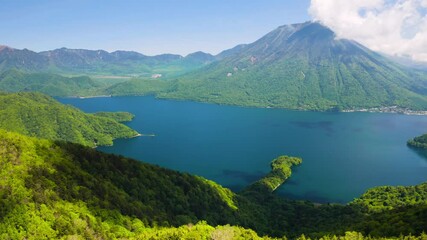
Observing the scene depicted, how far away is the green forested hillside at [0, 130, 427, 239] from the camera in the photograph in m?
53.6

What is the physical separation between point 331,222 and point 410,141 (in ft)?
452

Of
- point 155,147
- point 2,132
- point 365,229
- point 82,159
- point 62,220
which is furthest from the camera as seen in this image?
point 155,147

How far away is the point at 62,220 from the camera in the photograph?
5400cm

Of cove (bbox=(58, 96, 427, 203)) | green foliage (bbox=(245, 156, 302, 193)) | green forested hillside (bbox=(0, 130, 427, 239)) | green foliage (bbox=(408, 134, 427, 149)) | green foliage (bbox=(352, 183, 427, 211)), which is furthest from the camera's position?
green foliage (bbox=(408, 134, 427, 149))

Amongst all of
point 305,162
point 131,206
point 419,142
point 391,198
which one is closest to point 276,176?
point 305,162

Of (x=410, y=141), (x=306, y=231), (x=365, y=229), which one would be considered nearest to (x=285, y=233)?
(x=306, y=231)

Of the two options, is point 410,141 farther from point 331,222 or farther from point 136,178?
point 136,178

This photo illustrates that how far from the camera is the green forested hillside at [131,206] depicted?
53.6 metres

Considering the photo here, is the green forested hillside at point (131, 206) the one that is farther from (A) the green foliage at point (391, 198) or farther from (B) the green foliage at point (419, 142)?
(B) the green foliage at point (419, 142)

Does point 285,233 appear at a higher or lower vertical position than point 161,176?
lower

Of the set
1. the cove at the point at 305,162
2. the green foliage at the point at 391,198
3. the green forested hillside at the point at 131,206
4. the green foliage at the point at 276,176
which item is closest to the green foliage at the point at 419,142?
the cove at the point at 305,162

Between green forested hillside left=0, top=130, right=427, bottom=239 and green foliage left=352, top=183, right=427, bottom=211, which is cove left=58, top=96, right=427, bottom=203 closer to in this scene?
green foliage left=352, top=183, right=427, bottom=211

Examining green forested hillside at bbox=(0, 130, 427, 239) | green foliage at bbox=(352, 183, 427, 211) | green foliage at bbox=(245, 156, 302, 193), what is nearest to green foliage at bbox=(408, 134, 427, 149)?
green foliage at bbox=(245, 156, 302, 193)

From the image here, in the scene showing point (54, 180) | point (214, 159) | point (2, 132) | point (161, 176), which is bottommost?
point (214, 159)
